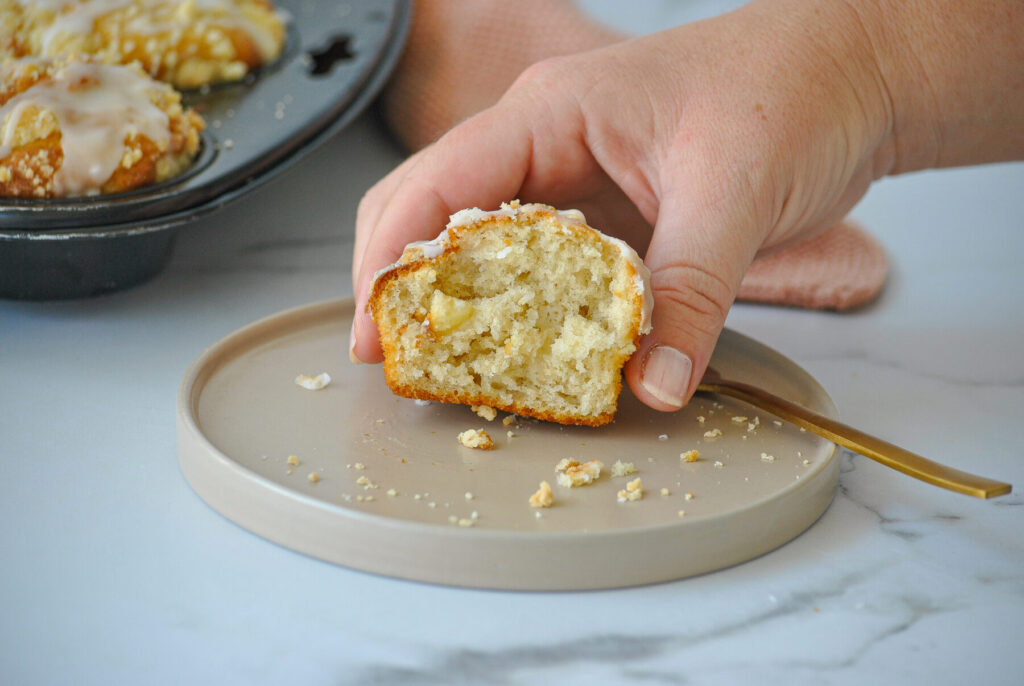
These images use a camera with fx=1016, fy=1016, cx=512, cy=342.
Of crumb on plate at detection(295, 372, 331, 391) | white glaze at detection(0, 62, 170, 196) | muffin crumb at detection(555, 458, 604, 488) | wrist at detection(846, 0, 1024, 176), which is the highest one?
wrist at detection(846, 0, 1024, 176)

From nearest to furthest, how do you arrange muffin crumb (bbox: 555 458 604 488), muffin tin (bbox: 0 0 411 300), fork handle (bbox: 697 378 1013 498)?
1. fork handle (bbox: 697 378 1013 498)
2. muffin crumb (bbox: 555 458 604 488)
3. muffin tin (bbox: 0 0 411 300)

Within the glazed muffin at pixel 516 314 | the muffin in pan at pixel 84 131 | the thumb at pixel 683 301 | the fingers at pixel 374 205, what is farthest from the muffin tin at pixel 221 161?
the thumb at pixel 683 301

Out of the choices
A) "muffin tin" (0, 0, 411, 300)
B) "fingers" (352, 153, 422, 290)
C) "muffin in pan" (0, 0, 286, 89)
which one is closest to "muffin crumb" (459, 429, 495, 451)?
"fingers" (352, 153, 422, 290)

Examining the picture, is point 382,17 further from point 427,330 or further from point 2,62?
point 427,330

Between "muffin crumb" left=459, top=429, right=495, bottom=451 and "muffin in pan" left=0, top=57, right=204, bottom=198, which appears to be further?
"muffin in pan" left=0, top=57, right=204, bottom=198

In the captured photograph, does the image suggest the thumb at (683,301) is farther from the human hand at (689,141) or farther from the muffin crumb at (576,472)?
the muffin crumb at (576,472)

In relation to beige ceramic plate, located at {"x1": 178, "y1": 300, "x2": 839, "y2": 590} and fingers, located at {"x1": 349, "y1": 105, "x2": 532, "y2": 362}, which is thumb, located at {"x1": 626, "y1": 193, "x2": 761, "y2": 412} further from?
Answer: fingers, located at {"x1": 349, "y1": 105, "x2": 532, "y2": 362}

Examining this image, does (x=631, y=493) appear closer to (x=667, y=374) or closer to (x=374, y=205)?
(x=667, y=374)

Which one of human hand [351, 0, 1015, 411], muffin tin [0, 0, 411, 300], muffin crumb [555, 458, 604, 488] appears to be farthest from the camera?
muffin tin [0, 0, 411, 300]
